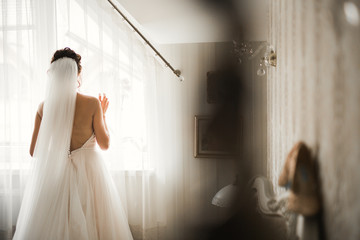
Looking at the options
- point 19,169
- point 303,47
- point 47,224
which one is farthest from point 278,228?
point 19,169

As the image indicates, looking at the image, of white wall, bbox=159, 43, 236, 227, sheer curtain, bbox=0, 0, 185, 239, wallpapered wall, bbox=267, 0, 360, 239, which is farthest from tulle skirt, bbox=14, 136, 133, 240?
wallpapered wall, bbox=267, 0, 360, 239

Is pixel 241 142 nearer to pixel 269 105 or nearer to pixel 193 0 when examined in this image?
pixel 269 105

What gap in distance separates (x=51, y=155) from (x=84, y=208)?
0.28m

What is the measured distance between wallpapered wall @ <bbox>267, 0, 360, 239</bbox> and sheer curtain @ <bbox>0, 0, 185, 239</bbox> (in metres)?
0.83

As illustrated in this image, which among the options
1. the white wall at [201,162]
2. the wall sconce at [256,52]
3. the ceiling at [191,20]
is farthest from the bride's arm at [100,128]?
the wall sconce at [256,52]

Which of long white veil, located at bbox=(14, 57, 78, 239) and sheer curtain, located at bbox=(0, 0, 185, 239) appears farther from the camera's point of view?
sheer curtain, located at bbox=(0, 0, 185, 239)

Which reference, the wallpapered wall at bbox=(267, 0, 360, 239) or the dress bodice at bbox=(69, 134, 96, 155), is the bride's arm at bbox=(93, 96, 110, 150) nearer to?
the dress bodice at bbox=(69, 134, 96, 155)

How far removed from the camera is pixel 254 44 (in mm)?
377

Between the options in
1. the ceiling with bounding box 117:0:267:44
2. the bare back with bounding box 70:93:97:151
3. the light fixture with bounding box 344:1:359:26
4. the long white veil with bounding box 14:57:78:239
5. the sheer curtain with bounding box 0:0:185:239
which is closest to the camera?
the light fixture with bounding box 344:1:359:26

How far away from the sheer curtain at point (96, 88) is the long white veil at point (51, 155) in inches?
9.4

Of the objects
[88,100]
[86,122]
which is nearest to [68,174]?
[86,122]

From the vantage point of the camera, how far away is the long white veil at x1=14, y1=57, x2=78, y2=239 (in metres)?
0.99

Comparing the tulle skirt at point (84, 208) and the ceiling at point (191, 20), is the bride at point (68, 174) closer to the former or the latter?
the tulle skirt at point (84, 208)

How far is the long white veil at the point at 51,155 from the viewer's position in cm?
99
